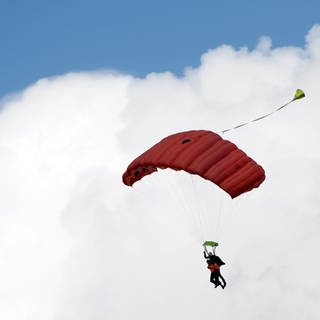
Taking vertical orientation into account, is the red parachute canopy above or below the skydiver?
above

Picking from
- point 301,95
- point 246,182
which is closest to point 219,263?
point 246,182

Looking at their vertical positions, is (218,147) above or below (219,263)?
above

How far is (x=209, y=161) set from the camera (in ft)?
179

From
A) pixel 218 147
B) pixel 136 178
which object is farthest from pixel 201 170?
pixel 136 178

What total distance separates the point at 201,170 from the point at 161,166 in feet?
7.95

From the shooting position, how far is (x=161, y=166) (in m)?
55.1

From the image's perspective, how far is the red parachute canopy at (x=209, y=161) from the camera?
54000 millimetres

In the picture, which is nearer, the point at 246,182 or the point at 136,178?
the point at 246,182

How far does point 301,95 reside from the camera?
53.3 meters

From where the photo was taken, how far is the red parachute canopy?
177ft

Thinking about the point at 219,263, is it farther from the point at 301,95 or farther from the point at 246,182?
the point at 301,95

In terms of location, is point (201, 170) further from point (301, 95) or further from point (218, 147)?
point (301, 95)

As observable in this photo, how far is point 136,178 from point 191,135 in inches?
168

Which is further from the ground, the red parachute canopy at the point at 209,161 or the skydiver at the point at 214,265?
the red parachute canopy at the point at 209,161
